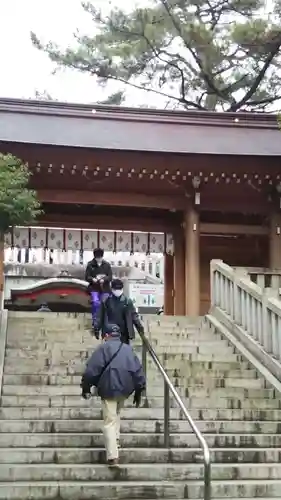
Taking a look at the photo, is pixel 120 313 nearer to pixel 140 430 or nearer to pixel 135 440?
pixel 140 430

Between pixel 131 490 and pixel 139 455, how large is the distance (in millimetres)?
637

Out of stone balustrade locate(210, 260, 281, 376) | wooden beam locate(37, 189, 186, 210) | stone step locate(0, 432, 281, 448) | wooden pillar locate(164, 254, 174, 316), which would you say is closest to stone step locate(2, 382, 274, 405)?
stone balustrade locate(210, 260, 281, 376)

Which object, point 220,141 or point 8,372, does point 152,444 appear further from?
point 220,141

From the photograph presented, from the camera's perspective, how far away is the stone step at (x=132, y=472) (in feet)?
18.7

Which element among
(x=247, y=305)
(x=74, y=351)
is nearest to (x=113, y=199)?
(x=247, y=305)

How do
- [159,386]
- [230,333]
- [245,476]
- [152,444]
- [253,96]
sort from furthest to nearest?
1. [253,96]
2. [230,333]
3. [159,386]
4. [152,444]
5. [245,476]

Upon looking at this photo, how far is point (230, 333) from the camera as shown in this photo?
10.1 meters

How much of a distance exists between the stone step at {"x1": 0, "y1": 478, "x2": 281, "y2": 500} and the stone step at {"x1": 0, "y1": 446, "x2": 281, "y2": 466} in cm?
39

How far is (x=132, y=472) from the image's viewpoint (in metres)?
5.80

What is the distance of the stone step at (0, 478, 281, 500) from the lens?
5367 millimetres

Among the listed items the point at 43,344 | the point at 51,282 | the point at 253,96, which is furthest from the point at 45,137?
the point at 253,96

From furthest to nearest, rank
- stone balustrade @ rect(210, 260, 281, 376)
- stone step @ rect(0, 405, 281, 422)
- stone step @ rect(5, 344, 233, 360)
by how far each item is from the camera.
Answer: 1. stone balustrade @ rect(210, 260, 281, 376)
2. stone step @ rect(5, 344, 233, 360)
3. stone step @ rect(0, 405, 281, 422)

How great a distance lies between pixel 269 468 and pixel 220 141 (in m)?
10.1

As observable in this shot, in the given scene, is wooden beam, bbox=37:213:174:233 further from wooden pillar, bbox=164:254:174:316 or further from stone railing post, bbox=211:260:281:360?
stone railing post, bbox=211:260:281:360
